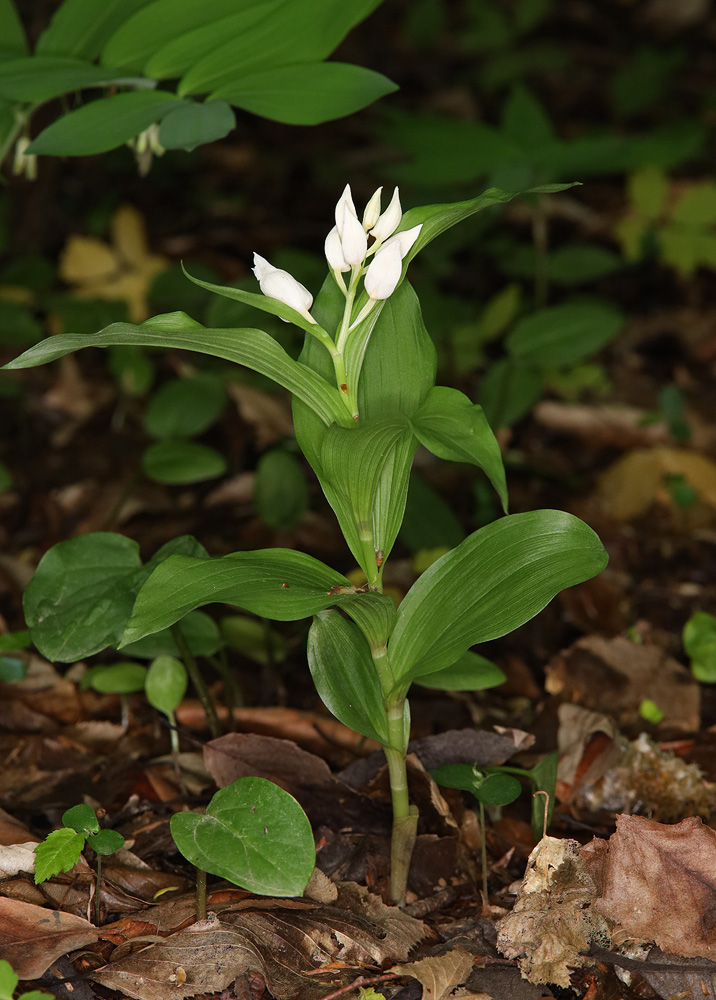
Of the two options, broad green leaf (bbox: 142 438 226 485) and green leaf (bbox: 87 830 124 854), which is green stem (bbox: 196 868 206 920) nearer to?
green leaf (bbox: 87 830 124 854)

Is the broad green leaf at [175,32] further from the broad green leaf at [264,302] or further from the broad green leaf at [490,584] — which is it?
the broad green leaf at [490,584]

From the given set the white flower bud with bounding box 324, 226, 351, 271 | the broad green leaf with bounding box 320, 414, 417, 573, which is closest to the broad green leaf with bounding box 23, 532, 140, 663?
the broad green leaf with bounding box 320, 414, 417, 573

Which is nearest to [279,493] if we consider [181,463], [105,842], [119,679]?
[181,463]

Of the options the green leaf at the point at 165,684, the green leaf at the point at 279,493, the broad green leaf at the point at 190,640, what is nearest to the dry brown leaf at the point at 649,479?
the green leaf at the point at 279,493

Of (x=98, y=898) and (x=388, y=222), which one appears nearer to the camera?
(x=388, y=222)

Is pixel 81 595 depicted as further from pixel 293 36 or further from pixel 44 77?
pixel 293 36

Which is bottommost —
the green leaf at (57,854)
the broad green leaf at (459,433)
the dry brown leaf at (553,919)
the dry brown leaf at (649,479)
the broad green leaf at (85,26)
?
the dry brown leaf at (649,479)
